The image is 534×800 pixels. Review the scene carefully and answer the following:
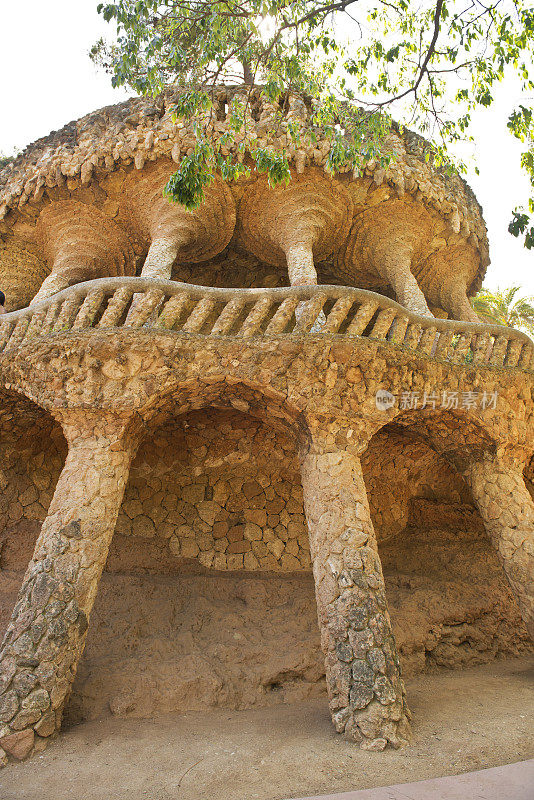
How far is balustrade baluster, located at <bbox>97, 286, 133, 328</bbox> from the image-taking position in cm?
481

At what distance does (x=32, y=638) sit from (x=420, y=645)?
13.3 feet

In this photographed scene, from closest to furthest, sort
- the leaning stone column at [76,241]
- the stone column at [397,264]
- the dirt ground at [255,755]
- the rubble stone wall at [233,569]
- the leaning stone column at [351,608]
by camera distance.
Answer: the dirt ground at [255,755] → the leaning stone column at [351,608] → the rubble stone wall at [233,569] → the stone column at [397,264] → the leaning stone column at [76,241]

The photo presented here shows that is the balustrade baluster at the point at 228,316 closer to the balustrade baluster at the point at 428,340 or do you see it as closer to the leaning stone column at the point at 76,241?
the balustrade baluster at the point at 428,340

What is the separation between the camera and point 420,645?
5379 mm

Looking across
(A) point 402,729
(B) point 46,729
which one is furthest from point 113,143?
(A) point 402,729

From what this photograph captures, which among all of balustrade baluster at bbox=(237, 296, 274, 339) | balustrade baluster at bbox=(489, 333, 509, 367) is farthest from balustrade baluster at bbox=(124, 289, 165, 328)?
balustrade baluster at bbox=(489, 333, 509, 367)

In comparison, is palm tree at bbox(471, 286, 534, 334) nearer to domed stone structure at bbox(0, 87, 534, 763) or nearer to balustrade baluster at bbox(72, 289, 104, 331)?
domed stone structure at bbox(0, 87, 534, 763)

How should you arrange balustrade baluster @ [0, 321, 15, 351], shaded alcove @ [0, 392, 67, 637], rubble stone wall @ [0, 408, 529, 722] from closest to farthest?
rubble stone wall @ [0, 408, 529, 722] < balustrade baluster @ [0, 321, 15, 351] < shaded alcove @ [0, 392, 67, 637]

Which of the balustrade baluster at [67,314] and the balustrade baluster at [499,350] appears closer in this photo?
the balustrade baluster at [67,314]

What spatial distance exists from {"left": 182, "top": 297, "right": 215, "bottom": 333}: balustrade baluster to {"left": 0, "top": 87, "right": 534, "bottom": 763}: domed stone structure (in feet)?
0.07

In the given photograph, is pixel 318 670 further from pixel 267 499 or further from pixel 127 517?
pixel 127 517

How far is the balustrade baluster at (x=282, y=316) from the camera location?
188 inches

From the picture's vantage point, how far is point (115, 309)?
487cm

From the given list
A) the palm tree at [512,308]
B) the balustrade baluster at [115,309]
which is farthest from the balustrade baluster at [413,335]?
the palm tree at [512,308]
